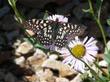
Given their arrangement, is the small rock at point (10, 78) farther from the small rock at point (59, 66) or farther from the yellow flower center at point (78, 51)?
the yellow flower center at point (78, 51)

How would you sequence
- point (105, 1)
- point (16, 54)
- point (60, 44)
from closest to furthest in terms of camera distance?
point (60, 44), point (16, 54), point (105, 1)

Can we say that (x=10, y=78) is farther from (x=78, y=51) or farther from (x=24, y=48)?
(x=78, y=51)

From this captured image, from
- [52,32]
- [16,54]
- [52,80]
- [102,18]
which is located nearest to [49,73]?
[52,80]

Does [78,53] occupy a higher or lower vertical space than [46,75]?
higher

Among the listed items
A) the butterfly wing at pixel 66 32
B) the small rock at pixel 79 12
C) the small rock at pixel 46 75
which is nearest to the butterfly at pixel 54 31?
the butterfly wing at pixel 66 32

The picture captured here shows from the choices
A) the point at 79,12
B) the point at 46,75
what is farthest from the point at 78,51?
the point at 79,12

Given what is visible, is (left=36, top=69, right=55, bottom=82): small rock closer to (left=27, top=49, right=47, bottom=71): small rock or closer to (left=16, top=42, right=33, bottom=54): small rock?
(left=27, top=49, right=47, bottom=71): small rock

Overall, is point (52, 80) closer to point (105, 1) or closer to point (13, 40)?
point (13, 40)
